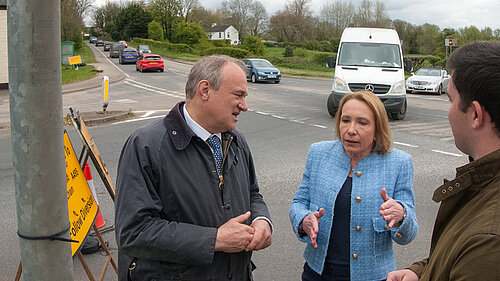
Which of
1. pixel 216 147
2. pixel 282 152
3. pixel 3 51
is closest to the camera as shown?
pixel 216 147

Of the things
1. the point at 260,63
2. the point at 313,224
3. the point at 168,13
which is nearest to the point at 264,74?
the point at 260,63

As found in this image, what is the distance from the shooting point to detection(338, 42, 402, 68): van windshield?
14.7m

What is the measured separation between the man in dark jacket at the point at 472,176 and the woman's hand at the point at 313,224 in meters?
1.00

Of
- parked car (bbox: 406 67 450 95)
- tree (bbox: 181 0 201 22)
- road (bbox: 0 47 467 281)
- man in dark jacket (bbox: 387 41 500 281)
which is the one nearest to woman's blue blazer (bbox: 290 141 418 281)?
man in dark jacket (bbox: 387 41 500 281)

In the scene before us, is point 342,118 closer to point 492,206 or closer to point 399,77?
point 492,206

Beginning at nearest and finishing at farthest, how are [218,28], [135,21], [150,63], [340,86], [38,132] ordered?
[38,132] → [340,86] → [150,63] → [135,21] → [218,28]

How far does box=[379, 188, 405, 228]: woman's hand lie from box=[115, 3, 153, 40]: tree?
9642cm

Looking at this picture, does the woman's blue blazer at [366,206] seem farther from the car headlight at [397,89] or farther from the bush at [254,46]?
the bush at [254,46]

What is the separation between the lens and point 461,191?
1631 millimetres

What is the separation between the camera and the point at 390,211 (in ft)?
8.38

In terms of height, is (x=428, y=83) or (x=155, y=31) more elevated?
(x=155, y=31)

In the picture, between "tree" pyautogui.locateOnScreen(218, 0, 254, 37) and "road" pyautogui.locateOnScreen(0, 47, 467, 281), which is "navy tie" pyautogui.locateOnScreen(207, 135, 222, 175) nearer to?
"road" pyautogui.locateOnScreen(0, 47, 467, 281)

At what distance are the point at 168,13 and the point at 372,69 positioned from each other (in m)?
81.2

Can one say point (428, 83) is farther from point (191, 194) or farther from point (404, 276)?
point (191, 194)
